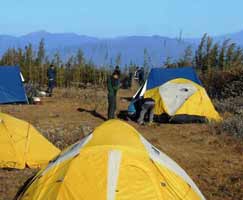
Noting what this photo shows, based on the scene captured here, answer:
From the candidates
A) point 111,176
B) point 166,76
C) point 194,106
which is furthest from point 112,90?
point 111,176

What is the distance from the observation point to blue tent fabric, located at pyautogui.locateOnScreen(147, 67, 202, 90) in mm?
22188

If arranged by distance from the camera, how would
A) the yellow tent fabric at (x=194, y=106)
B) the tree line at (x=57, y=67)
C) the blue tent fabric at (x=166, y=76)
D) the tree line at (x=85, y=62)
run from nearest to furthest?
the yellow tent fabric at (x=194, y=106), the blue tent fabric at (x=166, y=76), the tree line at (x=85, y=62), the tree line at (x=57, y=67)

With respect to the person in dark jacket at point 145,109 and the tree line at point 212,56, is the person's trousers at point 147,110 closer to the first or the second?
the person in dark jacket at point 145,109

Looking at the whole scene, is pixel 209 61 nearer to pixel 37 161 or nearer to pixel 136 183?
pixel 37 161

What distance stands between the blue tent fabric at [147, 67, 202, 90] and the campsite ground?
1.94 m

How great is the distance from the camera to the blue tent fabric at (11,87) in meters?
23.5

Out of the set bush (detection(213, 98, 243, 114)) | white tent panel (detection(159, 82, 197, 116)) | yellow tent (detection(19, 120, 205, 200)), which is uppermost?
yellow tent (detection(19, 120, 205, 200))

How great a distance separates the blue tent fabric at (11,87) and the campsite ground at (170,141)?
61cm

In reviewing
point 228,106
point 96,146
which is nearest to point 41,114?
point 228,106

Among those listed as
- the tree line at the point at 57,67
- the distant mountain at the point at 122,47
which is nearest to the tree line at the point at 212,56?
the distant mountain at the point at 122,47

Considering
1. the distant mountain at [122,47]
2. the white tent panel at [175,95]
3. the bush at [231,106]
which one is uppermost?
the white tent panel at [175,95]

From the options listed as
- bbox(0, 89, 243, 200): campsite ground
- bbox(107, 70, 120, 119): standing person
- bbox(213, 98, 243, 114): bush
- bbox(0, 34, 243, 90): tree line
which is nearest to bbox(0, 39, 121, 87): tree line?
A: bbox(0, 34, 243, 90): tree line

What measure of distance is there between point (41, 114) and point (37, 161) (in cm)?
937

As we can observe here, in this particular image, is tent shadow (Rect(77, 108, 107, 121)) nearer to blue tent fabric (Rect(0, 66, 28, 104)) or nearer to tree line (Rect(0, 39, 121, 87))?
blue tent fabric (Rect(0, 66, 28, 104))
